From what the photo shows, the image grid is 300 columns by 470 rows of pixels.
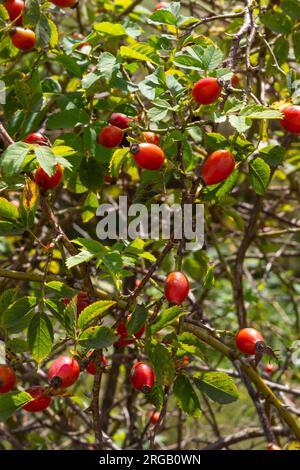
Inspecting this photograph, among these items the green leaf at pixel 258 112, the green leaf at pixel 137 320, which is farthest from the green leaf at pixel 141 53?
the green leaf at pixel 137 320

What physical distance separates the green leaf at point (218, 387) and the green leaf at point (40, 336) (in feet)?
1.11

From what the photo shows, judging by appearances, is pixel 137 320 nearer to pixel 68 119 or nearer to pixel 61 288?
pixel 61 288

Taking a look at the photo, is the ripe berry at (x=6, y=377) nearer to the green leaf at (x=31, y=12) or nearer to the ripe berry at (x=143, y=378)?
the ripe berry at (x=143, y=378)

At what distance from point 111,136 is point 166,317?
47 centimetres

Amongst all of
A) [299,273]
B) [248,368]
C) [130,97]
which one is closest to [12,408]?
[248,368]

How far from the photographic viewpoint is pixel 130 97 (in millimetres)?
1501

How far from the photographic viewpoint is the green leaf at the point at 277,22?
165 cm

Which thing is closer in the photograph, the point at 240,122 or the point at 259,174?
the point at 240,122

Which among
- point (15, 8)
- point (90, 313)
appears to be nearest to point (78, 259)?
point (90, 313)

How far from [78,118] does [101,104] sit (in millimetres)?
89

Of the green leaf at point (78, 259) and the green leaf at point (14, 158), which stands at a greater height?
the green leaf at point (14, 158)

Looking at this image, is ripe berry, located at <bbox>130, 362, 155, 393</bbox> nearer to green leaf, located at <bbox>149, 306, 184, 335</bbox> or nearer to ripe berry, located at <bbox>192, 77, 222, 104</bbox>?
green leaf, located at <bbox>149, 306, 184, 335</bbox>

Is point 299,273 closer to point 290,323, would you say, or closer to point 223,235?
point 290,323

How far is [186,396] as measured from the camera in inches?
51.4
